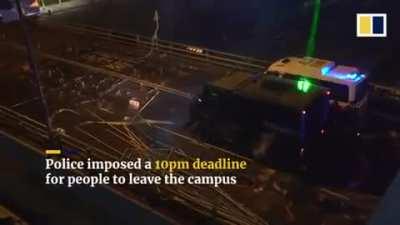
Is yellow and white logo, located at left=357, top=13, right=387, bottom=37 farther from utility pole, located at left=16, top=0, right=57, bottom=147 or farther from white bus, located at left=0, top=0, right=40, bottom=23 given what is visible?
white bus, located at left=0, top=0, right=40, bottom=23

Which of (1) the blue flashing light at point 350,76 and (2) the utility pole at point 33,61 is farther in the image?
(1) the blue flashing light at point 350,76

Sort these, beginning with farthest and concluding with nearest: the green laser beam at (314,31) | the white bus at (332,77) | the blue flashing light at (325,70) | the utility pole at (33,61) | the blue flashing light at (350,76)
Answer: the green laser beam at (314,31) < the blue flashing light at (325,70) < the blue flashing light at (350,76) < the white bus at (332,77) < the utility pole at (33,61)

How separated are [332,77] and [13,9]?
1835cm

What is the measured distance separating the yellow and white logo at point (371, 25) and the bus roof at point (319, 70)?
8.30m

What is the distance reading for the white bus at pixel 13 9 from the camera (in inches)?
978

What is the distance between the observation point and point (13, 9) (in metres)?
25.4

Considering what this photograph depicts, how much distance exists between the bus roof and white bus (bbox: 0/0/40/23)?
15.5 metres

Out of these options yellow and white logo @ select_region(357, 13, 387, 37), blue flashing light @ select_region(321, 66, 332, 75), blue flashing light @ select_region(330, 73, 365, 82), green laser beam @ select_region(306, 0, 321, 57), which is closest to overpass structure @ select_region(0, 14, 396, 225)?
blue flashing light @ select_region(321, 66, 332, 75)

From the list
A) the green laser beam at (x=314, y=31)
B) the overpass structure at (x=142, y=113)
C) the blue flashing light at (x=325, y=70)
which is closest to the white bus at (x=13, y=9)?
the overpass structure at (x=142, y=113)

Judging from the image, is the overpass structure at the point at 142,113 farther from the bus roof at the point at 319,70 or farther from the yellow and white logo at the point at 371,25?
the yellow and white logo at the point at 371,25

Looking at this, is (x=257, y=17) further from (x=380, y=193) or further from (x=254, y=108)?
(x=380, y=193)

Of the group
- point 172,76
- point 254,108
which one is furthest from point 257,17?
point 254,108

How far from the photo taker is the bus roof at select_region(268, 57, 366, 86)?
46.4ft

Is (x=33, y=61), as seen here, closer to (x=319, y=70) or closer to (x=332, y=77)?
(x=319, y=70)
